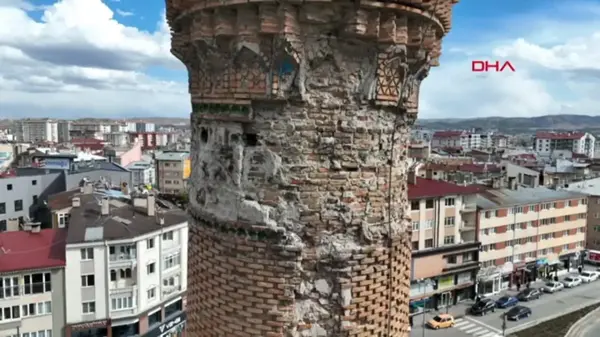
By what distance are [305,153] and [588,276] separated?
168ft

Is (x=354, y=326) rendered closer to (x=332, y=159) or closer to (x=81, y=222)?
(x=332, y=159)

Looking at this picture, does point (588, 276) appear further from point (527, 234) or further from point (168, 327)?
point (168, 327)

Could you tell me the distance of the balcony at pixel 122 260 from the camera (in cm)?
2876

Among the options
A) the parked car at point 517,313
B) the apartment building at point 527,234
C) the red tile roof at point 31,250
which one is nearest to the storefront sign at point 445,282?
the apartment building at point 527,234

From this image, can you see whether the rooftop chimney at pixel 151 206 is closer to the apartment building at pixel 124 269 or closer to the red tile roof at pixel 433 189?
the apartment building at pixel 124 269

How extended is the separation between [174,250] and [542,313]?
87.9 ft

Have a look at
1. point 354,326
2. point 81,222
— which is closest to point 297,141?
point 354,326

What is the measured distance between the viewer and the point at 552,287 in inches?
1751

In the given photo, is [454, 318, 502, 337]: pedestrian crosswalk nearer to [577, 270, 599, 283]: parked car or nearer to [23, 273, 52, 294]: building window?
[577, 270, 599, 283]: parked car

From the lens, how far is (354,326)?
511cm

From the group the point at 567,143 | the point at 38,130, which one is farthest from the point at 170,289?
the point at 38,130

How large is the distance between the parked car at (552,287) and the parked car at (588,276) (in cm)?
322

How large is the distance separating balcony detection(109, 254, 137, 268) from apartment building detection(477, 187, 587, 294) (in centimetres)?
2564

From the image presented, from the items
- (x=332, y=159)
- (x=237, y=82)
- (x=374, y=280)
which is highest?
(x=237, y=82)
